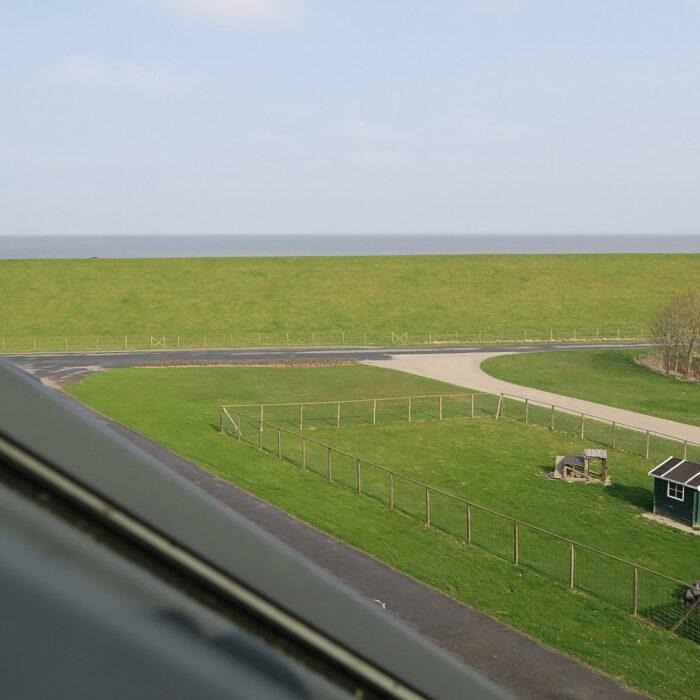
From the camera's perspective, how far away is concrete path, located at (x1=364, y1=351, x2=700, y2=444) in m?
34.2

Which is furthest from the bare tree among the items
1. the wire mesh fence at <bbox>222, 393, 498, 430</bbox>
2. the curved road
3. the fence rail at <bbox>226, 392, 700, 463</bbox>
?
the curved road

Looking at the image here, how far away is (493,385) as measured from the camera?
43.0 metres

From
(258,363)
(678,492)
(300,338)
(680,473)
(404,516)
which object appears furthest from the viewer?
(300,338)

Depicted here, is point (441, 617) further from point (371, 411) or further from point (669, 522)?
point (371, 411)

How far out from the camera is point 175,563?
3.07 ft

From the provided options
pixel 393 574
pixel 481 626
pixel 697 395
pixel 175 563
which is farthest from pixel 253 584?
pixel 697 395

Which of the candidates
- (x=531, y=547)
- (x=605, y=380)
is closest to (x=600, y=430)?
(x=605, y=380)

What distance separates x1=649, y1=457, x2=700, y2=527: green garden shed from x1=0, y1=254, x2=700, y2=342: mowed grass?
154ft

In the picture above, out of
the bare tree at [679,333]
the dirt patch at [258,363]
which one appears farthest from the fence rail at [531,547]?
the bare tree at [679,333]

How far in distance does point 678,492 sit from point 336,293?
61169 mm

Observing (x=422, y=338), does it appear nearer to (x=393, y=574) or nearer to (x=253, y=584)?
(x=393, y=574)

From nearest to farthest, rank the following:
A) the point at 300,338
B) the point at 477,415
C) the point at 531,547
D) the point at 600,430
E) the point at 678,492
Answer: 1. the point at 531,547
2. the point at 678,492
3. the point at 600,430
4. the point at 477,415
5. the point at 300,338

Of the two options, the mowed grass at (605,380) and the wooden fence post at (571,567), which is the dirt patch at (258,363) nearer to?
the mowed grass at (605,380)

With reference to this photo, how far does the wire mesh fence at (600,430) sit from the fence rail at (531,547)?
31.7ft
